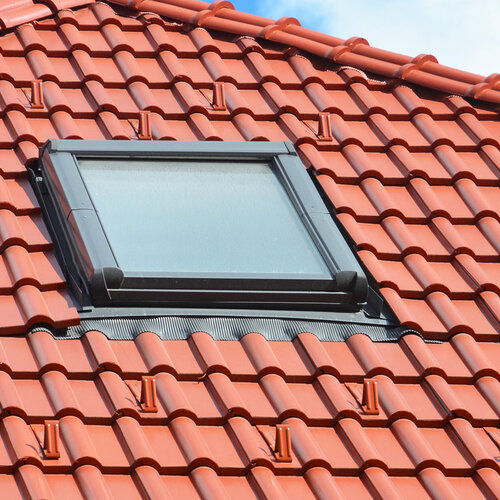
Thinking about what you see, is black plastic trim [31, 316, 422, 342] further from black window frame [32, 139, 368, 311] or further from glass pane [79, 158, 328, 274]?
glass pane [79, 158, 328, 274]

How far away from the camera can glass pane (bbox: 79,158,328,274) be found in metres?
4.94

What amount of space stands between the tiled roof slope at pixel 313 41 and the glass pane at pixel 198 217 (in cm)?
130

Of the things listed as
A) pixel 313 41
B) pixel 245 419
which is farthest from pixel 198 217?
pixel 313 41

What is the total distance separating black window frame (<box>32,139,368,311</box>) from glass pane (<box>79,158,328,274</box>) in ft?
0.15

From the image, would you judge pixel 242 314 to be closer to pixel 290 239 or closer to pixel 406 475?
pixel 290 239

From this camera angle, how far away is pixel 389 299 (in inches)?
199

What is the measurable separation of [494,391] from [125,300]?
1.35 metres

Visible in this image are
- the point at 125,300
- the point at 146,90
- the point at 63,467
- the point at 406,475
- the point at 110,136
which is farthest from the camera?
the point at 146,90

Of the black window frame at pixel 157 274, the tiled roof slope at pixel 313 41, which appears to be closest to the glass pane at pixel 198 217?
the black window frame at pixel 157 274

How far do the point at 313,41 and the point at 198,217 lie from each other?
1838 millimetres

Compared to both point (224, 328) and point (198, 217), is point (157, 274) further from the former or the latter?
point (198, 217)

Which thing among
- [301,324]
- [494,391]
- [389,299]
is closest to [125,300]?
[301,324]

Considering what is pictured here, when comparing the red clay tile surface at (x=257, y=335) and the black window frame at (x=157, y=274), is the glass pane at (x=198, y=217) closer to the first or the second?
the black window frame at (x=157, y=274)

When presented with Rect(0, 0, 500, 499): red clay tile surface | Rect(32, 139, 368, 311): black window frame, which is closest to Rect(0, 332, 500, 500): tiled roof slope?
Rect(0, 0, 500, 499): red clay tile surface
